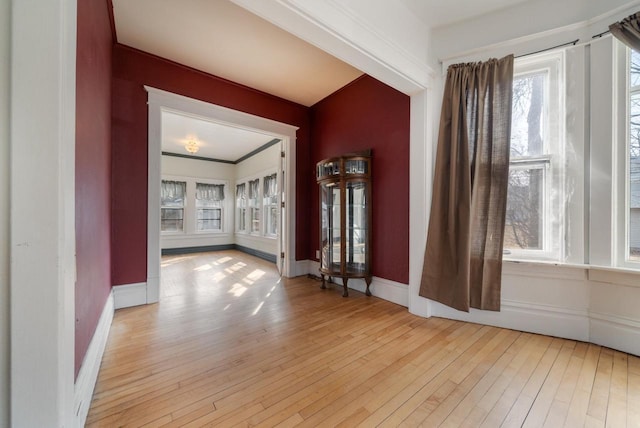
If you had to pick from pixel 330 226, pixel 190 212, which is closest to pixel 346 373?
pixel 330 226

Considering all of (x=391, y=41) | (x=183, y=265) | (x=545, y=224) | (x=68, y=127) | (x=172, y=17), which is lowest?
(x=183, y=265)

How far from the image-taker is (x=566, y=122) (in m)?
2.04

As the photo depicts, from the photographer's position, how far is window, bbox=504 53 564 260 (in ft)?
6.87

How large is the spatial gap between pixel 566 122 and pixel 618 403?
6.31 ft

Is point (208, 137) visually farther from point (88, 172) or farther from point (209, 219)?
point (88, 172)

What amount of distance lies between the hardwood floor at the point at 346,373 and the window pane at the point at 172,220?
469 centimetres

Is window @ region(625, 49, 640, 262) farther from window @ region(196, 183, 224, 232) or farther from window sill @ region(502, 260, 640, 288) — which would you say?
window @ region(196, 183, 224, 232)

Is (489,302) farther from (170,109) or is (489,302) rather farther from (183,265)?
(183,265)

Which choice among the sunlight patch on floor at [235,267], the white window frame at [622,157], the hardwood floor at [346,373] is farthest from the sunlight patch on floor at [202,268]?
the white window frame at [622,157]

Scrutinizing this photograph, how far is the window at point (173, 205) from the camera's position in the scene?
6.72 meters

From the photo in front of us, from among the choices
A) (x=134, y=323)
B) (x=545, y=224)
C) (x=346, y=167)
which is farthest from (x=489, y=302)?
(x=134, y=323)

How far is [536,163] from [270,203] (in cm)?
487

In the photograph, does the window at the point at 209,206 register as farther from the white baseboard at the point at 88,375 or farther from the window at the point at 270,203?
the white baseboard at the point at 88,375

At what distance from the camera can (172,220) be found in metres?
6.83
